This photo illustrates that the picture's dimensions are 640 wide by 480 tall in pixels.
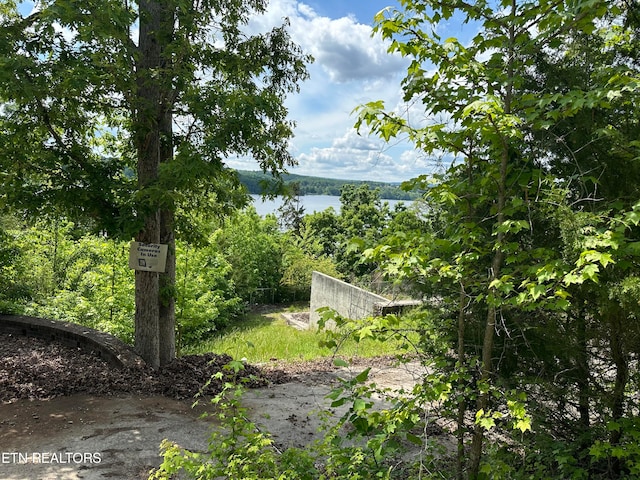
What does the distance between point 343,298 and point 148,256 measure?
30.1ft

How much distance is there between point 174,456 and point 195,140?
190 inches

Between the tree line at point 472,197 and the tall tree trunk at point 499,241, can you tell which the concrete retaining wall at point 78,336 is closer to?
the tree line at point 472,197

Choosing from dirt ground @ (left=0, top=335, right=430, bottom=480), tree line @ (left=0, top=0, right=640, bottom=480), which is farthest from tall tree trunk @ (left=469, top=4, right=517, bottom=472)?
dirt ground @ (left=0, top=335, right=430, bottom=480)

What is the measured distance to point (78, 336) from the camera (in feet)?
23.7

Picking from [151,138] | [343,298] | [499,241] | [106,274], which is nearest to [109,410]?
[151,138]

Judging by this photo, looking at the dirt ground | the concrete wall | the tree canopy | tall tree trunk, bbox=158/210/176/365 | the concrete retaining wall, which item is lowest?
the concrete wall

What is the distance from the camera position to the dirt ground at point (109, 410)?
3938mm

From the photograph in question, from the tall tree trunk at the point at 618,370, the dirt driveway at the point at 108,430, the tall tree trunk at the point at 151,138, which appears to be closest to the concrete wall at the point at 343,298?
the tall tree trunk at the point at 151,138

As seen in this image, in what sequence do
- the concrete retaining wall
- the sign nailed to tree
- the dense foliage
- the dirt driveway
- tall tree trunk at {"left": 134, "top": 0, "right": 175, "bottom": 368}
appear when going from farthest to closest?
the dense foliage, the concrete retaining wall, the sign nailed to tree, tall tree trunk at {"left": 134, "top": 0, "right": 175, "bottom": 368}, the dirt driveway

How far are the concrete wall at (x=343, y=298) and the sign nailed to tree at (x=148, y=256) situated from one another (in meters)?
5.87

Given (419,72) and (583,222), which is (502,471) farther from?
(419,72)

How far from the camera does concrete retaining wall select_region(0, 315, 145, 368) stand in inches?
254

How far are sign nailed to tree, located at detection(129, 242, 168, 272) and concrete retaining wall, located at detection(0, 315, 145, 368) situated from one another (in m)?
1.27

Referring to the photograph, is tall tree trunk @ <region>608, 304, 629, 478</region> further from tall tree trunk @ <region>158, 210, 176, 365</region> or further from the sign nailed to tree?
tall tree trunk @ <region>158, 210, 176, 365</region>
